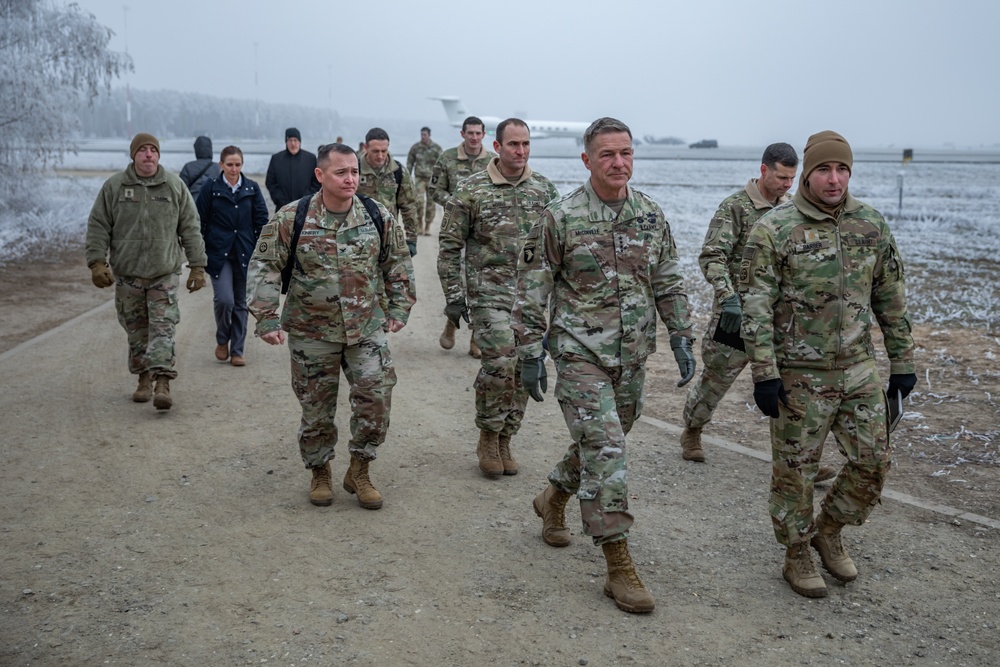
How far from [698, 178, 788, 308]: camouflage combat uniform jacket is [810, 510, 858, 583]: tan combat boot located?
1735mm

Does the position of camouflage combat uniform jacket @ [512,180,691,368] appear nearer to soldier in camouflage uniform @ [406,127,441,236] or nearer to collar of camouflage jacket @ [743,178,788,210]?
collar of camouflage jacket @ [743,178,788,210]

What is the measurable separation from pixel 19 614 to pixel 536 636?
2443 millimetres

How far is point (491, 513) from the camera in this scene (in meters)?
6.07

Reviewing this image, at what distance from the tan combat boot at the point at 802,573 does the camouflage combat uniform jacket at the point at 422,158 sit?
15459 mm

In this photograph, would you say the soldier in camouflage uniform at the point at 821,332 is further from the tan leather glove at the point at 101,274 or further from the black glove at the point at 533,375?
the tan leather glove at the point at 101,274

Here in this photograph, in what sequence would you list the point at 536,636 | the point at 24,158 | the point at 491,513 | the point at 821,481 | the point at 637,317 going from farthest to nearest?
the point at 24,158, the point at 821,481, the point at 491,513, the point at 637,317, the point at 536,636

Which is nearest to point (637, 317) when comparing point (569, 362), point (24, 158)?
point (569, 362)

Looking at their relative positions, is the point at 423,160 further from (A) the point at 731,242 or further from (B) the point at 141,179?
(A) the point at 731,242

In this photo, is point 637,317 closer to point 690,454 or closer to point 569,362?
point 569,362

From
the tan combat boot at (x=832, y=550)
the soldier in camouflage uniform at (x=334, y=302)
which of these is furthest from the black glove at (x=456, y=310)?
the tan combat boot at (x=832, y=550)

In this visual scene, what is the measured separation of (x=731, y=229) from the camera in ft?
21.8

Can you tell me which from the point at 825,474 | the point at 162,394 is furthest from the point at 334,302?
the point at 825,474

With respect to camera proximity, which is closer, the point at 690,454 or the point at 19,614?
the point at 19,614

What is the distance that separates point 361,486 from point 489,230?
2.05 m
